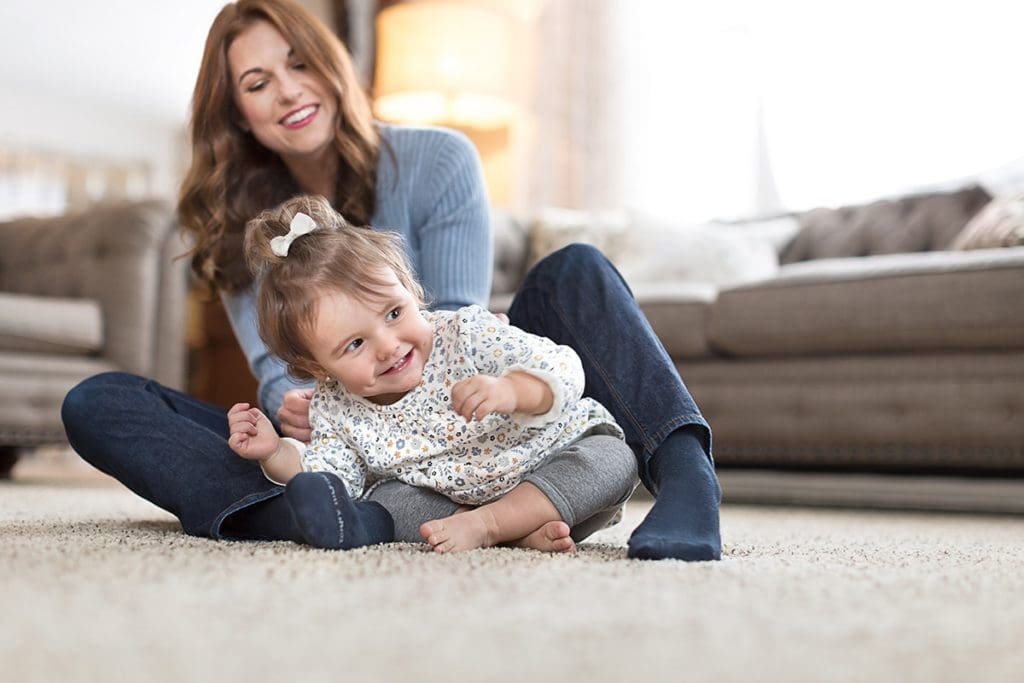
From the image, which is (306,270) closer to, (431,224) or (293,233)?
(293,233)

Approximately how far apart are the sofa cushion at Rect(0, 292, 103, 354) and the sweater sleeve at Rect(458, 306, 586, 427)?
63.9 inches

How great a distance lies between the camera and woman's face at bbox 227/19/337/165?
1428 mm

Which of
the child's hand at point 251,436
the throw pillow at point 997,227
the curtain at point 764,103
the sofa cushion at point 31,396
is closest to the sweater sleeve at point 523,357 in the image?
the child's hand at point 251,436

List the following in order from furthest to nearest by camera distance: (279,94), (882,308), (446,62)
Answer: (446,62), (882,308), (279,94)

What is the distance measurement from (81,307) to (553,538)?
190cm

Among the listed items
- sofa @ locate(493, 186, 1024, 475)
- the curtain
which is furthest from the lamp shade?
sofa @ locate(493, 186, 1024, 475)

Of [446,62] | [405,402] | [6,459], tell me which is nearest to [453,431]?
[405,402]

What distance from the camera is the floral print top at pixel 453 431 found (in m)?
1.07

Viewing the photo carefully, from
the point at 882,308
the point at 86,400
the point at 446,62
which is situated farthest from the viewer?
the point at 446,62

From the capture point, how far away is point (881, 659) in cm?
54

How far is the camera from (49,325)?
95.1 inches

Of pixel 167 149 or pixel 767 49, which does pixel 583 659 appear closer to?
pixel 767 49

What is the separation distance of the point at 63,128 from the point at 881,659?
5632 mm

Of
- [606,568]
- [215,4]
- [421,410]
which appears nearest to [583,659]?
[606,568]
